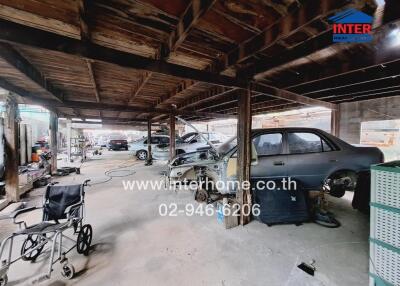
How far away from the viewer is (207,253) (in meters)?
2.23

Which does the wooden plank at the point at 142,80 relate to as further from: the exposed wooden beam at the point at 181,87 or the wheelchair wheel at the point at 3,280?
the wheelchair wheel at the point at 3,280

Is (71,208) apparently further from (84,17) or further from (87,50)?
(84,17)

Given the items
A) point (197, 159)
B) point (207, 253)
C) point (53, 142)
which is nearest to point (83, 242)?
point (207, 253)

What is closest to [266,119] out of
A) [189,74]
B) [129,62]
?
[189,74]

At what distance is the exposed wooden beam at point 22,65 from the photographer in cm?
220

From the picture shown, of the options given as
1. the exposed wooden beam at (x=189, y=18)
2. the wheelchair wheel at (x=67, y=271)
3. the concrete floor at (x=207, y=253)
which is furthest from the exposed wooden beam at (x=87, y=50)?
the concrete floor at (x=207, y=253)

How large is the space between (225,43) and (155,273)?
279cm

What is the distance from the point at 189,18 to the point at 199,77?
96cm

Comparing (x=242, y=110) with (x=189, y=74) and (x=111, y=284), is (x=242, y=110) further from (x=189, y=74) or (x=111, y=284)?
(x=111, y=284)

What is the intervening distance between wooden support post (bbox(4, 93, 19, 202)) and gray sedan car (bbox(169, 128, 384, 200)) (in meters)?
4.30

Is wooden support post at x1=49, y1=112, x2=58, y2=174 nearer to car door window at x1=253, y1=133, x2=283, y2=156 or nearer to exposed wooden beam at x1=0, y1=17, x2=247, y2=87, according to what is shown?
exposed wooden beam at x1=0, y1=17, x2=247, y2=87

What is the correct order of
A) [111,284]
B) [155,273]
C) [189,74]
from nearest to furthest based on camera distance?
[111,284] → [155,273] → [189,74]

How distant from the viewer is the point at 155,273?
190 cm

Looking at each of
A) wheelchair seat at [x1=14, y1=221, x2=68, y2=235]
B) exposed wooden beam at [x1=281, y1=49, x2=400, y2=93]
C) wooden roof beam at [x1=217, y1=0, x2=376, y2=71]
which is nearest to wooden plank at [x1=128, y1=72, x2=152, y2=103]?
wooden roof beam at [x1=217, y1=0, x2=376, y2=71]
